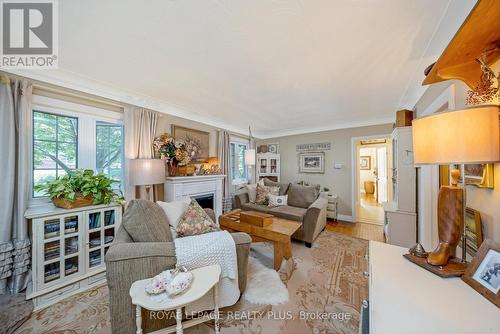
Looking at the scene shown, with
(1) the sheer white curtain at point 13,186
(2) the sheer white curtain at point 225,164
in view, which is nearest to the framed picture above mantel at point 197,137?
(2) the sheer white curtain at point 225,164

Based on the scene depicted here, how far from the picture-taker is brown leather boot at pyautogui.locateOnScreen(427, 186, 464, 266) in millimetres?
839

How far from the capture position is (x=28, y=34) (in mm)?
1437

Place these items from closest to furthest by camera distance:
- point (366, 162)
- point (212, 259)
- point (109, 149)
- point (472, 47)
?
point (472, 47) < point (212, 259) < point (109, 149) < point (366, 162)

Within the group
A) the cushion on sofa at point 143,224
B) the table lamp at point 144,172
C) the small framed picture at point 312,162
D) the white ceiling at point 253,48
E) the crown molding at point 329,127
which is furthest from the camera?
the small framed picture at point 312,162

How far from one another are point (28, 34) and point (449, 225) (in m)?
3.23

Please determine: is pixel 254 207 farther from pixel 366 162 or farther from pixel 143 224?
pixel 366 162

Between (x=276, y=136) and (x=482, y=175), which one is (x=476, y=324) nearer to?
(x=482, y=175)

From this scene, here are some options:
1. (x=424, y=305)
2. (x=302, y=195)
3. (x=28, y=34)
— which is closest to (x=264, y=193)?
(x=302, y=195)

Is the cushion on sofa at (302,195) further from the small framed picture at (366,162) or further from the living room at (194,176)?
the small framed picture at (366,162)

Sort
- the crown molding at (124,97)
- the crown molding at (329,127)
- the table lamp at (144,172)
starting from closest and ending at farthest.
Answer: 1. the crown molding at (124,97)
2. the table lamp at (144,172)
3. the crown molding at (329,127)

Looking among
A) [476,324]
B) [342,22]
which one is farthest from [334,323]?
[342,22]

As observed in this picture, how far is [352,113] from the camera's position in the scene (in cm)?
351

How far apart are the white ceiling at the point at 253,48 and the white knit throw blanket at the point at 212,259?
1671 millimetres

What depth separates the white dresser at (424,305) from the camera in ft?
1.82
